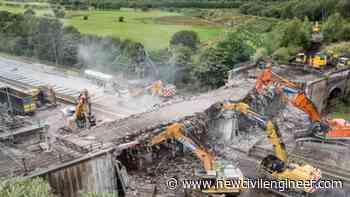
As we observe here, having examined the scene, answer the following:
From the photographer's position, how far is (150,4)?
62.6 m

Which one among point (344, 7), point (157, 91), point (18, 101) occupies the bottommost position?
point (18, 101)

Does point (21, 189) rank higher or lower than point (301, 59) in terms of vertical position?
lower

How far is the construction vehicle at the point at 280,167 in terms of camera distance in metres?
17.8

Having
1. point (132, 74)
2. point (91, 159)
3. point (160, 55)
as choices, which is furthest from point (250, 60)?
point (91, 159)

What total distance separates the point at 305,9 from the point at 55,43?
36.7 m

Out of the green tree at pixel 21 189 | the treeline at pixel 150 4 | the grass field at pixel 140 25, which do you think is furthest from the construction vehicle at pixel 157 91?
the treeline at pixel 150 4

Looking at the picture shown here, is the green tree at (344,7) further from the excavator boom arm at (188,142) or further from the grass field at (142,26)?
the excavator boom arm at (188,142)

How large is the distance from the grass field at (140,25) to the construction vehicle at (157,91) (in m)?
10.6

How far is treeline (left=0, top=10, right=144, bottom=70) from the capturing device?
43487 mm

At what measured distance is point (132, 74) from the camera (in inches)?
1577

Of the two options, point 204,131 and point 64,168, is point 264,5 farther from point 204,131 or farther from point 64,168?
point 64,168

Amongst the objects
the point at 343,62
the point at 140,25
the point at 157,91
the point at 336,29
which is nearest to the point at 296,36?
the point at 336,29

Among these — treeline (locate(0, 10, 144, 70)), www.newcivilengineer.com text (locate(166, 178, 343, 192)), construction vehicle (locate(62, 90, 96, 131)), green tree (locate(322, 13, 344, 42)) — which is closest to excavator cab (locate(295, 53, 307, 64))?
green tree (locate(322, 13, 344, 42))

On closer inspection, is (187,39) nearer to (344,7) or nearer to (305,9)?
(305,9)
